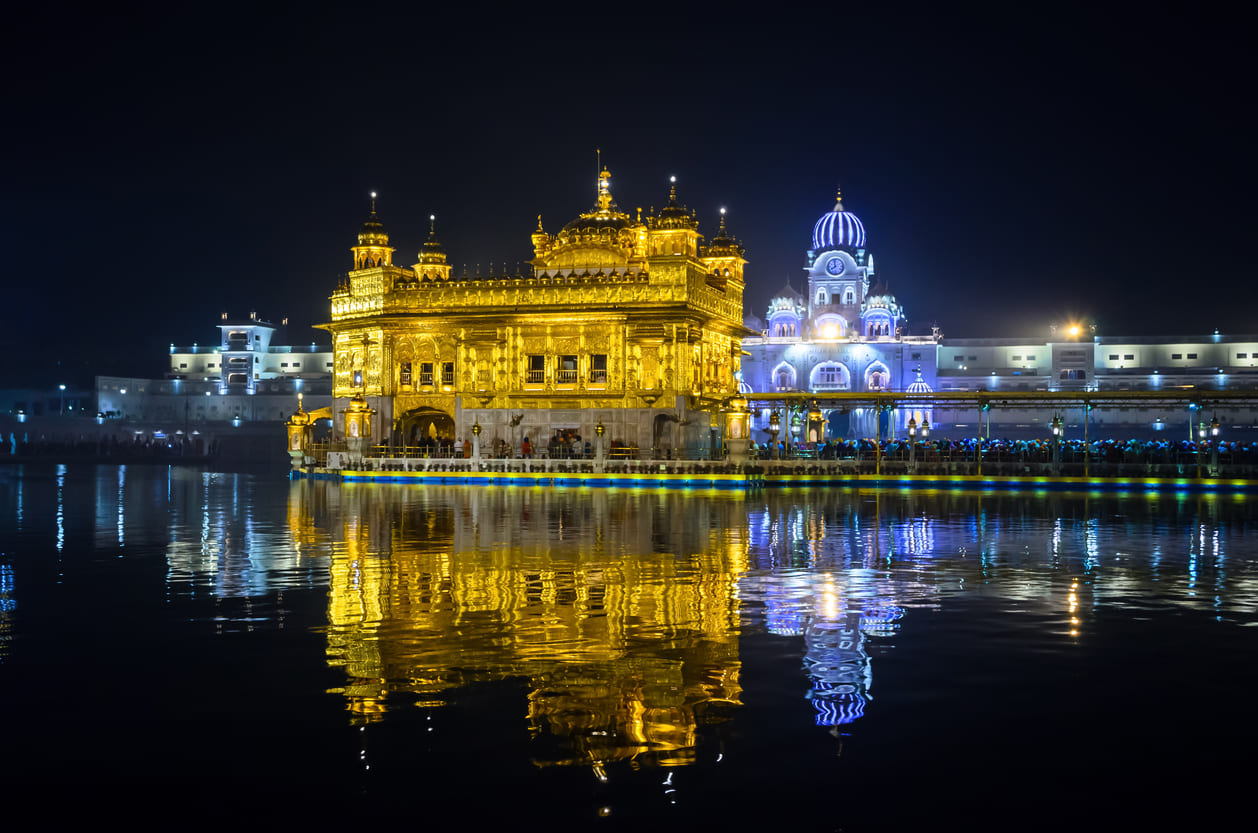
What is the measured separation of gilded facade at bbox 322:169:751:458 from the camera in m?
47.4

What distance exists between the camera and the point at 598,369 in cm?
4850

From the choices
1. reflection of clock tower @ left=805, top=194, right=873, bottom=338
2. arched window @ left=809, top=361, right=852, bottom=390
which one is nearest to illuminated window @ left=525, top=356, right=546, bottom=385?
arched window @ left=809, top=361, right=852, bottom=390

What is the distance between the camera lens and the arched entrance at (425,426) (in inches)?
2058

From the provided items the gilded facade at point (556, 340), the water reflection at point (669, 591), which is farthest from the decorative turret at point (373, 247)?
the water reflection at point (669, 591)

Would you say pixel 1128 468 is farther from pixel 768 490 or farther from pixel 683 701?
pixel 683 701

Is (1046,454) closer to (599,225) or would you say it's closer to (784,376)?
(599,225)

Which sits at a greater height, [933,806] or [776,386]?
[776,386]

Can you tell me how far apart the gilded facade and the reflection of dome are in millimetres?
60101

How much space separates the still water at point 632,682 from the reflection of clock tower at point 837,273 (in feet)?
282

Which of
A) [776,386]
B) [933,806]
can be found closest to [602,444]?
[933,806]

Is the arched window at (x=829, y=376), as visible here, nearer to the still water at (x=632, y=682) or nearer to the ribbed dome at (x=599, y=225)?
the ribbed dome at (x=599, y=225)

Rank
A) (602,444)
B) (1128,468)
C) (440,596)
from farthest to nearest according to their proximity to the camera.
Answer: (602,444) → (1128,468) → (440,596)

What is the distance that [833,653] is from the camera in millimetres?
10812

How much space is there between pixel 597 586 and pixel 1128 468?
3318 centimetres
